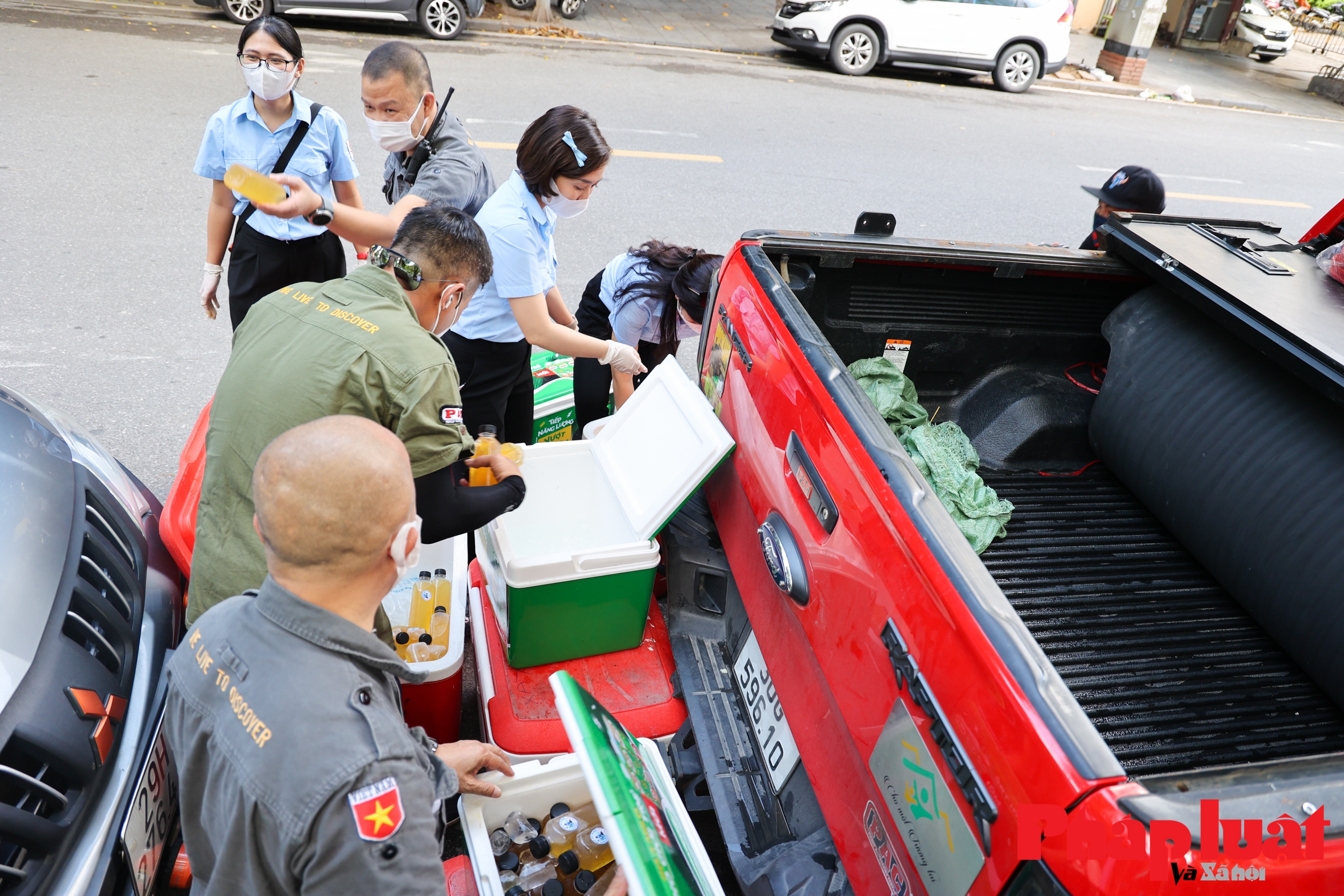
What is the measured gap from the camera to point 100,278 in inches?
207

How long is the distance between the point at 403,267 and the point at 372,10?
984cm

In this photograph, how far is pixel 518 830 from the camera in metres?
2.23

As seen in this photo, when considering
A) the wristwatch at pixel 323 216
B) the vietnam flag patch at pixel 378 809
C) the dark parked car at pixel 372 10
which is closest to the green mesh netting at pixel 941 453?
the vietnam flag patch at pixel 378 809

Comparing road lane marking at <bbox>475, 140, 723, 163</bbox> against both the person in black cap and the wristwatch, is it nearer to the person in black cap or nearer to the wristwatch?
the person in black cap

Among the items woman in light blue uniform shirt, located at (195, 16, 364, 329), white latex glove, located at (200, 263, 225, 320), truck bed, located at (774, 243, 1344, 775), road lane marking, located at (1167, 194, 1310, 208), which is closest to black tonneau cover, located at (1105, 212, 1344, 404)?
truck bed, located at (774, 243, 1344, 775)

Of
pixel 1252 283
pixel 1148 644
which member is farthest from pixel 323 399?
pixel 1252 283

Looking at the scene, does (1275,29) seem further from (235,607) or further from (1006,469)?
(235,607)

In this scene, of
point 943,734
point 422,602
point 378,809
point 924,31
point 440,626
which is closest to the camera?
point 378,809

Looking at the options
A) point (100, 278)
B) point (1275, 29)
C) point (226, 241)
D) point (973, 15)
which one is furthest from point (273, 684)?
point (1275, 29)

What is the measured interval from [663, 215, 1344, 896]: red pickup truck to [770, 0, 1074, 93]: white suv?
10.4m

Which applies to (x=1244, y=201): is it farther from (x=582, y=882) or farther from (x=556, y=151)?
(x=582, y=882)

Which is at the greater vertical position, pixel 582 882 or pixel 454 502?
pixel 454 502

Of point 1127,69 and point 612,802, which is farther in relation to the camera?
point 1127,69

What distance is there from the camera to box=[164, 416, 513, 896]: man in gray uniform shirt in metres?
1.37
